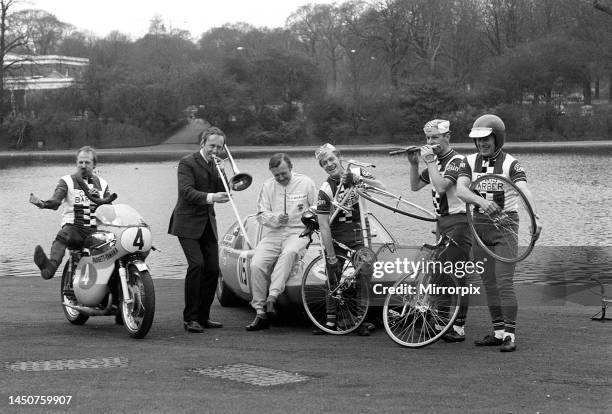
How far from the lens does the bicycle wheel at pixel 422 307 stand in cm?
862

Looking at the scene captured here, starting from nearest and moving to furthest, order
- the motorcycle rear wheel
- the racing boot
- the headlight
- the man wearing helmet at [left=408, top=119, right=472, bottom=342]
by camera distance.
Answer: the man wearing helmet at [left=408, top=119, right=472, bottom=342] < the headlight < the racing boot < the motorcycle rear wheel

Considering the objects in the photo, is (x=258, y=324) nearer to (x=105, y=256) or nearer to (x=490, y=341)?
(x=105, y=256)

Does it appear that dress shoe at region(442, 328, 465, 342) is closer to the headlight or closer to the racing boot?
the headlight

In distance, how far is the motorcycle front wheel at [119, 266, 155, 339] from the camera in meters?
9.23

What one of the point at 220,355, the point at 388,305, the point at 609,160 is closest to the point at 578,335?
the point at 388,305

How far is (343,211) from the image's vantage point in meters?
9.77

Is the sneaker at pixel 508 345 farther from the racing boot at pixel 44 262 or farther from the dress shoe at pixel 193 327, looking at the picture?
the racing boot at pixel 44 262

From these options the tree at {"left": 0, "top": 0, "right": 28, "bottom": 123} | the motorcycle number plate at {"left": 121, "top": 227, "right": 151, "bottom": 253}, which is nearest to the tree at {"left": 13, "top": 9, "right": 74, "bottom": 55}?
the tree at {"left": 0, "top": 0, "right": 28, "bottom": 123}

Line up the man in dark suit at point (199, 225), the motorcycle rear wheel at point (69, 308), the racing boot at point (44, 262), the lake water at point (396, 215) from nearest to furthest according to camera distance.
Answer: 1. the man in dark suit at point (199, 225)
2. the racing boot at point (44, 262)
3. the motorcycle rear wheel at point (69, 308)
4. the lake water at point (396, 215)

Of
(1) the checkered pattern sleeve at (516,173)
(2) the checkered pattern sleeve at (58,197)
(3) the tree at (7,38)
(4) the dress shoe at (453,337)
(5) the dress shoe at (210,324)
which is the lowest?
(5) the dress shoe at (210,324)

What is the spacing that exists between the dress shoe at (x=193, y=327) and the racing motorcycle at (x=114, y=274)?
57 cm

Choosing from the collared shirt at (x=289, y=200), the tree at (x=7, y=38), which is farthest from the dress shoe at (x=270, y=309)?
the tree at (x=7, y=38)

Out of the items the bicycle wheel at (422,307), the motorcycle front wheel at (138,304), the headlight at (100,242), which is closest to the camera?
the bicycle wheel at (422,307)

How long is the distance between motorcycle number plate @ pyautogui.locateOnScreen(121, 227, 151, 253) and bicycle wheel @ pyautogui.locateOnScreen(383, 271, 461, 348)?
2310mm
